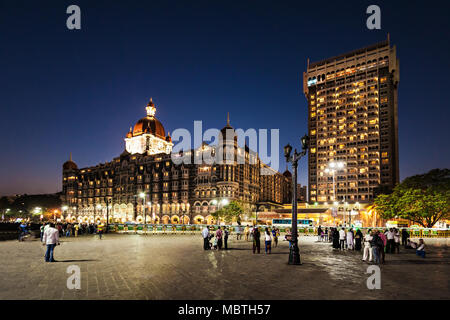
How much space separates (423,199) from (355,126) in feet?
275

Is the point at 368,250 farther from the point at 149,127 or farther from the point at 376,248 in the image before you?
the point at 149,127

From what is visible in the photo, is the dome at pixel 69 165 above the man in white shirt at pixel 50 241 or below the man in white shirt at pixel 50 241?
above

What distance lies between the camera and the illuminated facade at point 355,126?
A: 390ft

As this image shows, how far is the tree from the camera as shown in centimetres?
4556

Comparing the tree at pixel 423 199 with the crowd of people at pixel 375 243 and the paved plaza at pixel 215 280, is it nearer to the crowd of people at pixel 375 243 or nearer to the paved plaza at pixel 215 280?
the crowd of people at pixel 375 243

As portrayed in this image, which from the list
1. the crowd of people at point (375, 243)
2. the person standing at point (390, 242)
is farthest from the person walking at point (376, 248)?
the person standing at point (390, 242)

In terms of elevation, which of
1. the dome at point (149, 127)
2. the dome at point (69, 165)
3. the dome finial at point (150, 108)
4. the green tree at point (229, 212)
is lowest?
the green tree at point (229, 212)

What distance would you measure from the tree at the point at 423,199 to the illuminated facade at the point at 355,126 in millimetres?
64952

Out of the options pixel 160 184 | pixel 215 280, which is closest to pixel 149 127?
pixel 160 184

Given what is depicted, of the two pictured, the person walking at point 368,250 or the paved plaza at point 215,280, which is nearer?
the paved plaza at point 215,280

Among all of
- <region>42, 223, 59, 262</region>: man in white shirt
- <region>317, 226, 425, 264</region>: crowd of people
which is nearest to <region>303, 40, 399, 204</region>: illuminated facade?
<region>317, 226, 425, 264</region>: crowd of people

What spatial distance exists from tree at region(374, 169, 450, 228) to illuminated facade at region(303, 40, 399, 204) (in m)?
65.0
